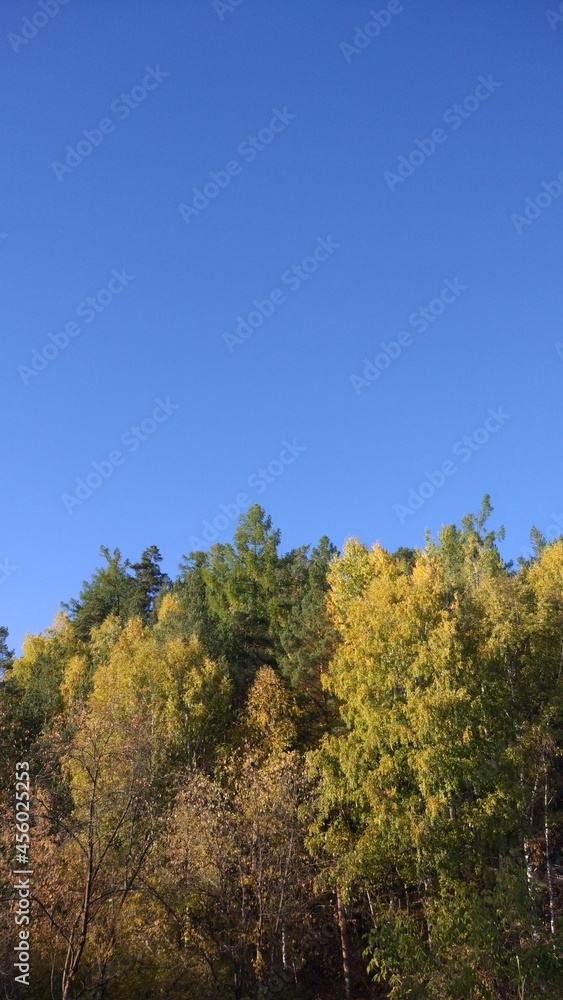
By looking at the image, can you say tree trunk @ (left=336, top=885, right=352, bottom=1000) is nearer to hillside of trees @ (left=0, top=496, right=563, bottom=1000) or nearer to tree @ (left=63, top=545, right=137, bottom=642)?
hillside of trees @ (left=0, top=496, right=563, bottom=1000)

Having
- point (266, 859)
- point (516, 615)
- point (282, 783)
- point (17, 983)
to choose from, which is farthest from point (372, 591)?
point (17, 983)

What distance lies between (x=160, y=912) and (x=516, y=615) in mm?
16559

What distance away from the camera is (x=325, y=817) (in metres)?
23.2

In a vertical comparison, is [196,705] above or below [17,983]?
above

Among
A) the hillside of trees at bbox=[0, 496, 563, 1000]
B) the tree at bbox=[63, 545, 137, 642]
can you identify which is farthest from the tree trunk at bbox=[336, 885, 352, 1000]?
the tree at bbox=[63, 545, 137, 642]

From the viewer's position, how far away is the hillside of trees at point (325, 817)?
14.9 metres

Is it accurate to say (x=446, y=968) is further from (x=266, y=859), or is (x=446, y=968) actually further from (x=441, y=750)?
(x=441, y=750)

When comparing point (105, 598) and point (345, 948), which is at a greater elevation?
point (105, 598)

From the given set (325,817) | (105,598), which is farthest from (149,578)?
(325,817)

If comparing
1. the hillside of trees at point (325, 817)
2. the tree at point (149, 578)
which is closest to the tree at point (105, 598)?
the tree at point (149, 578)

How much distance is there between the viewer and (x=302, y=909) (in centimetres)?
1947

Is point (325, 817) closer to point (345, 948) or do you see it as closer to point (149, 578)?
point (345, 948)

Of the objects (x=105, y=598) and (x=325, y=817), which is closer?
(x=325, y=817)

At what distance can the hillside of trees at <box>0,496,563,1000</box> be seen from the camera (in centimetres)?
1488
